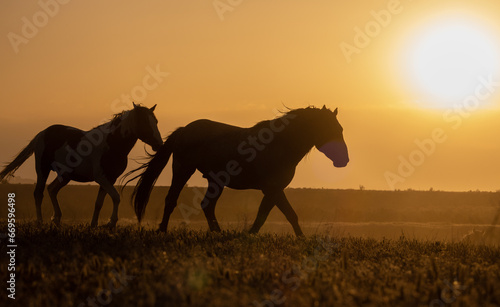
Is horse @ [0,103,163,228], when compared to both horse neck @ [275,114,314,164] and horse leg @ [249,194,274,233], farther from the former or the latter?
horse leg @ [249,194,274,233]

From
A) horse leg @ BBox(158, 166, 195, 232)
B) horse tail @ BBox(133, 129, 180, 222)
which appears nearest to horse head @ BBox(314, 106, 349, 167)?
horse leg @ BBox(158, 166, 195, 232)

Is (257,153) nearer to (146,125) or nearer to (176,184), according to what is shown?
(176,184)

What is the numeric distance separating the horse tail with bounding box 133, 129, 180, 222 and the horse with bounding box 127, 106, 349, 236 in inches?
6.6

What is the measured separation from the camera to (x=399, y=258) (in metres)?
9.70

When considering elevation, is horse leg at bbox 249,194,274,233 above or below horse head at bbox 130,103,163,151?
below

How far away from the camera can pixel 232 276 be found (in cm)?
705

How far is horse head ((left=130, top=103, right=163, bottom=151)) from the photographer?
1551cm

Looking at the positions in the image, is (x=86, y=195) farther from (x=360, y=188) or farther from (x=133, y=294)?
(x=133, y=294)

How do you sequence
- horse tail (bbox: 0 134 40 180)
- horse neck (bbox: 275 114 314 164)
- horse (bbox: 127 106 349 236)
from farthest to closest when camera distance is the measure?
horse tail (bbox: 0 134 40 180), horse neck (bbox: 275 114 314 164), horse (bbox: 127 106 349 236)

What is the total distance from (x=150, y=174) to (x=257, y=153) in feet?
9.20

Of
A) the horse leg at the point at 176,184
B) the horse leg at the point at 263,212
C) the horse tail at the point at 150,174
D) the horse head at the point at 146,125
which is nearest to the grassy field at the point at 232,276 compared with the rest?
the horse leg at the point at 263,212

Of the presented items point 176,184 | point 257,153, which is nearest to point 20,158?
point 176,184

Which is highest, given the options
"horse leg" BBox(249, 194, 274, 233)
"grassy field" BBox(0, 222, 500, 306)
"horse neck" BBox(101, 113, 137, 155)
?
"horse neck" BBox(101, 113, 137, 155)

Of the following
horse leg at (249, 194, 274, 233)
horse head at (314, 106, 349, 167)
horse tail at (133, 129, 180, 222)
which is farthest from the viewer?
horse tail at (133, 129, 180, 222)
